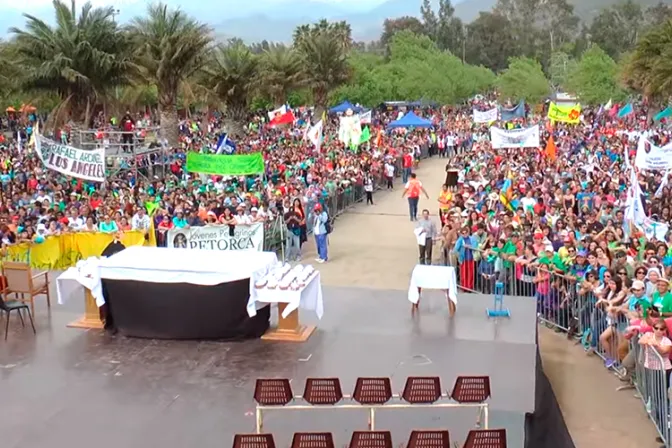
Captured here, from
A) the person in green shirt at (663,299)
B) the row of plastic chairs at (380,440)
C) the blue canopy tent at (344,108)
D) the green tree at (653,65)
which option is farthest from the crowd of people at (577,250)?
the blue canopy tent at (344,108)

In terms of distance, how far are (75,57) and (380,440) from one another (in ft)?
91.4

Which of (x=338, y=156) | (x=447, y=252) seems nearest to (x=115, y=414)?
(x=447, y=252)

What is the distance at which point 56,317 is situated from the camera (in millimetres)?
13727

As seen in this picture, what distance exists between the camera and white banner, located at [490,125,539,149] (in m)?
28.7

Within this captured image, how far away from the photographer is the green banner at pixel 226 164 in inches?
869

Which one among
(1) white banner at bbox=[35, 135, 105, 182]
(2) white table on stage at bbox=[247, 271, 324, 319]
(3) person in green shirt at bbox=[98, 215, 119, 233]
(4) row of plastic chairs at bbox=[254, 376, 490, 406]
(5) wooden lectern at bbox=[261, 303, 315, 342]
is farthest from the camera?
(1) white banner at bbox=[35, 135, 105, 182]

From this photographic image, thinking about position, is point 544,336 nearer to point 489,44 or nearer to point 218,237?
point 218,237

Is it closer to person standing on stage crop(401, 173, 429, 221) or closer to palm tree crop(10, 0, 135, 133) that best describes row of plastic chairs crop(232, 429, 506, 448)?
person standing on stage crop(401, 173, 429, 221)

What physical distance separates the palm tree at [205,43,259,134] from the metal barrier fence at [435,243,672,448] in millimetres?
26329

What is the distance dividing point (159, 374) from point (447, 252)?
808 centimetres

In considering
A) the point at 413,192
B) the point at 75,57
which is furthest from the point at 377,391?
the point at 75,57

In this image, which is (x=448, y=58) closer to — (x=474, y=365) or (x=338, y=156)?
(x=338, y=156)

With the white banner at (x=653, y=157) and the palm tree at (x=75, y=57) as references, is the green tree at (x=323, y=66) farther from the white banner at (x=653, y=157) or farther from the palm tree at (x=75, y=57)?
the white banner at (x=653, y=157)

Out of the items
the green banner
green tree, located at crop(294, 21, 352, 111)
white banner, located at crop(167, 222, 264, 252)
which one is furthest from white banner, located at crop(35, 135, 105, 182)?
green tree, located at crop(294, 21, 352, 111)
